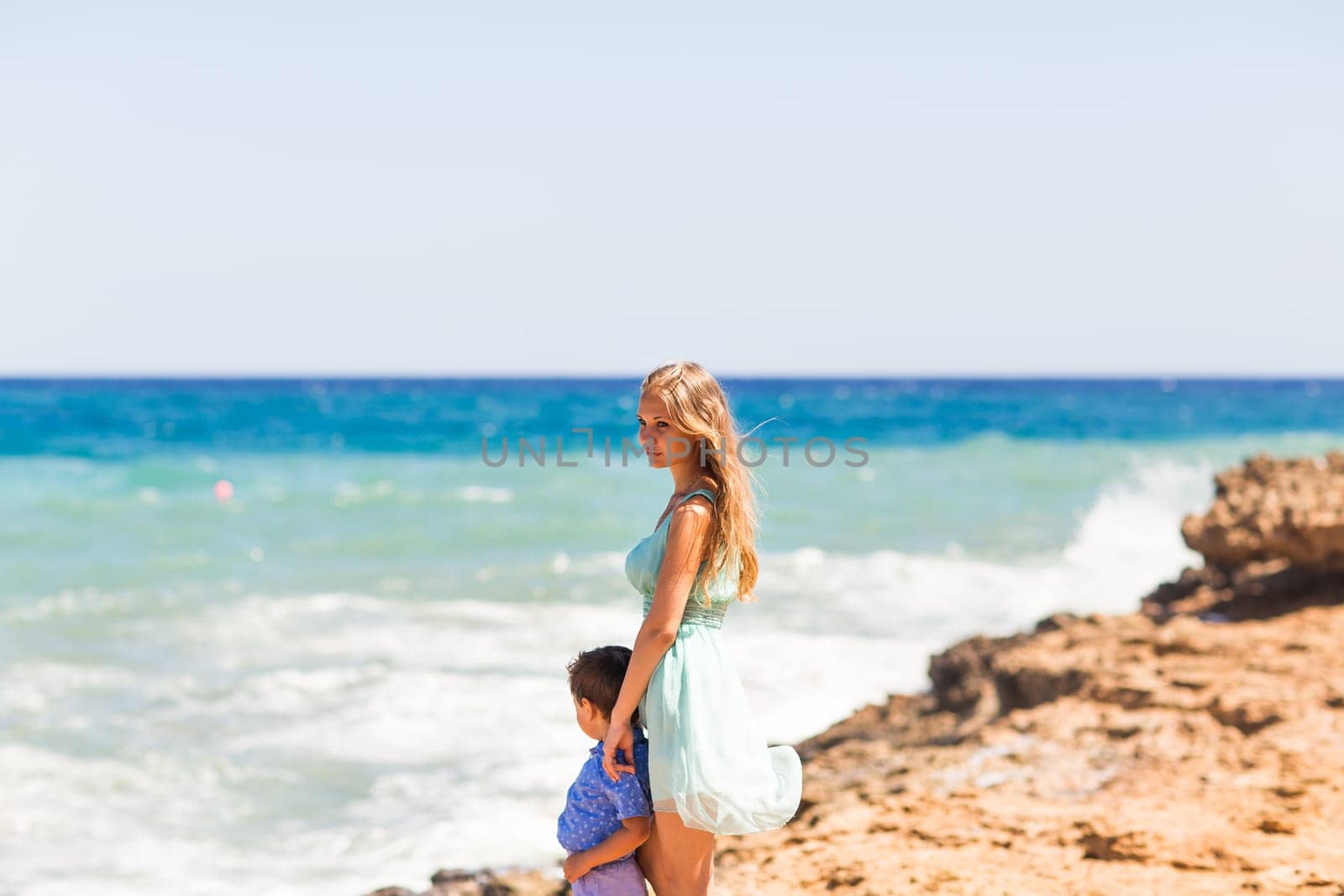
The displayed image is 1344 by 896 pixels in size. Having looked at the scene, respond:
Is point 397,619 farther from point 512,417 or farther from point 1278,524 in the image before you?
point 512,417

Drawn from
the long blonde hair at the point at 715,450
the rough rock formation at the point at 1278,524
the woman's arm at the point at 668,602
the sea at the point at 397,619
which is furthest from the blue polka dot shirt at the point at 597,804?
the rough rock formation at the point at 1278,524

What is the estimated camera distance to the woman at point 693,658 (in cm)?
281

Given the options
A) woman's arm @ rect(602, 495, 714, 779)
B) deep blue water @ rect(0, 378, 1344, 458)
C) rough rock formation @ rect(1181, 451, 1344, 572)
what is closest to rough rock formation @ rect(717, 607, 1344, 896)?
rough rock formation @ rect(1181, 451, 1344, 572)

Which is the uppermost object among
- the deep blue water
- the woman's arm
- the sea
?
the deep blue water

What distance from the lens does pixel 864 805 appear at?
4.72 m

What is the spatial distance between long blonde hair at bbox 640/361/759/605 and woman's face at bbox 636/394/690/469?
0.7 inches

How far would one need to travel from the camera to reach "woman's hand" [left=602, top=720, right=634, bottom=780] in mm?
2846

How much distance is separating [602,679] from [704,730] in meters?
0.29

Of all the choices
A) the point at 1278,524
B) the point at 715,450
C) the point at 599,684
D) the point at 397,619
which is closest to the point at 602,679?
the point at 599,684

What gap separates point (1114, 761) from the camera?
16.6 ft

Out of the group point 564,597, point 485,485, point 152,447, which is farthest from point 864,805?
point 152,447

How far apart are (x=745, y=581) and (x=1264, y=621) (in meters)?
5.59

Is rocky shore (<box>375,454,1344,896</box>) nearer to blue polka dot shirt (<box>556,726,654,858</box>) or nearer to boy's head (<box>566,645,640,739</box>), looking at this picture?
blue polka dot shirt (<box>556,726,654,858</box>)

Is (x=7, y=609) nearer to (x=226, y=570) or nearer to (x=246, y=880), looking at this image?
(x=226, y=570)
